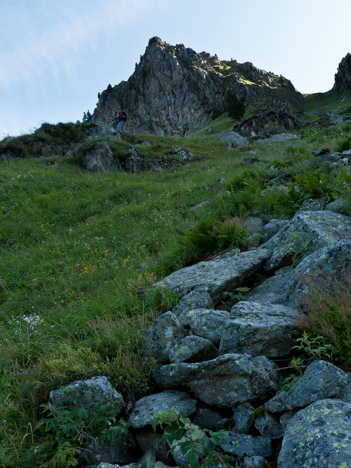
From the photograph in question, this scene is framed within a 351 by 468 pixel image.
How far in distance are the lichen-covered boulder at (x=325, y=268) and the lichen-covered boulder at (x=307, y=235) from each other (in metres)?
0.85

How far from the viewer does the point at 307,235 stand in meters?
4.82

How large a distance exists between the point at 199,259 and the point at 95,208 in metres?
9.04

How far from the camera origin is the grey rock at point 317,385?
7.91ft

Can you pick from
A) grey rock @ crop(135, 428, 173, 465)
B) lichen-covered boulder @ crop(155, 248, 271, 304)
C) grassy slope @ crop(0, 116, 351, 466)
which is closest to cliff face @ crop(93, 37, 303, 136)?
grassy slope @ crop(0, 116, 351, 466)

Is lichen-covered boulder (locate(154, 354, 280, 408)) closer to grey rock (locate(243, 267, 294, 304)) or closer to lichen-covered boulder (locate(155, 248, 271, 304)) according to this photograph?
grey rock (locate(243, 267, 294, 304))

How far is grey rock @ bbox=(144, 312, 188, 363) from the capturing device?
3.59 metres

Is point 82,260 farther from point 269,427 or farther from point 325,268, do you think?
point 269,427

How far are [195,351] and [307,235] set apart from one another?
271cm

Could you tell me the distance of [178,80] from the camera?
126 meters

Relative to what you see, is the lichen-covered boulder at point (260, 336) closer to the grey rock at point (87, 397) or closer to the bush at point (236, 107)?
the grey rock at point (87, 397)

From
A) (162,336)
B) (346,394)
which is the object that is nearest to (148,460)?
(162,336)

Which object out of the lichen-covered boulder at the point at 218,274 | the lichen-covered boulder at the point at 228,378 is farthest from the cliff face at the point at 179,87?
the lichen-covered boulder at the point at 228,378

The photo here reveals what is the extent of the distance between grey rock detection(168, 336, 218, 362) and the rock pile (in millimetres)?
10

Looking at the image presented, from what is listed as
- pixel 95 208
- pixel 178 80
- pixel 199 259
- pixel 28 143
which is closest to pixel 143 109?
pixel 178 80
